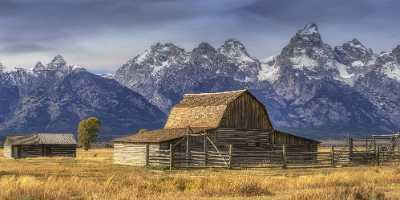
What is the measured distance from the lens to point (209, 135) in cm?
6025

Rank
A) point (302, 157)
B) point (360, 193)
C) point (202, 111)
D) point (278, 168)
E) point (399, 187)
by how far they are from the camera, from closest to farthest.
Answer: point (360, 193), point (399, 187), point (278, 168), point (302, 157), point (202, 111)

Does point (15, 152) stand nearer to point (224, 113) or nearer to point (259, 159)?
point (224, 113)

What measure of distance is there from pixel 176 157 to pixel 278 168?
8.35m

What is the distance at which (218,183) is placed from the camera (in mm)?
27281

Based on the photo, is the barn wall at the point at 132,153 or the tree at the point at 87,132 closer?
the barn wall at the point at 132,153

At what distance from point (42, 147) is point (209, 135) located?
112 ft

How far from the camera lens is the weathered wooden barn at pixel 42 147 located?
8656 centimetres

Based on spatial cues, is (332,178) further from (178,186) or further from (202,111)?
(202,111)

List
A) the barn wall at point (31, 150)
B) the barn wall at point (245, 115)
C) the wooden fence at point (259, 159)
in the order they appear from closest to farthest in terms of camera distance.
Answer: the wooden fence at point (259, 159) < the barn wall at point (245, 115) < the barn wall at point (31, 150)

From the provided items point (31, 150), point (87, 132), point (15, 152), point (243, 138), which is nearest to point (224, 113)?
point (243, 138)

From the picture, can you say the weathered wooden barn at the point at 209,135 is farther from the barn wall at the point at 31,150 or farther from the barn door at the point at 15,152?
the barn door at the point at 15,152

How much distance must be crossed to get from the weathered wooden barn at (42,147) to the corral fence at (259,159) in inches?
1240

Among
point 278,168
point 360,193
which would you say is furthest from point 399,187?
point 278,168

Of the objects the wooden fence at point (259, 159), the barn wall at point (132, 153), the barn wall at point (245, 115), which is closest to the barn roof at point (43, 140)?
the barn wall at point (132, 153)
